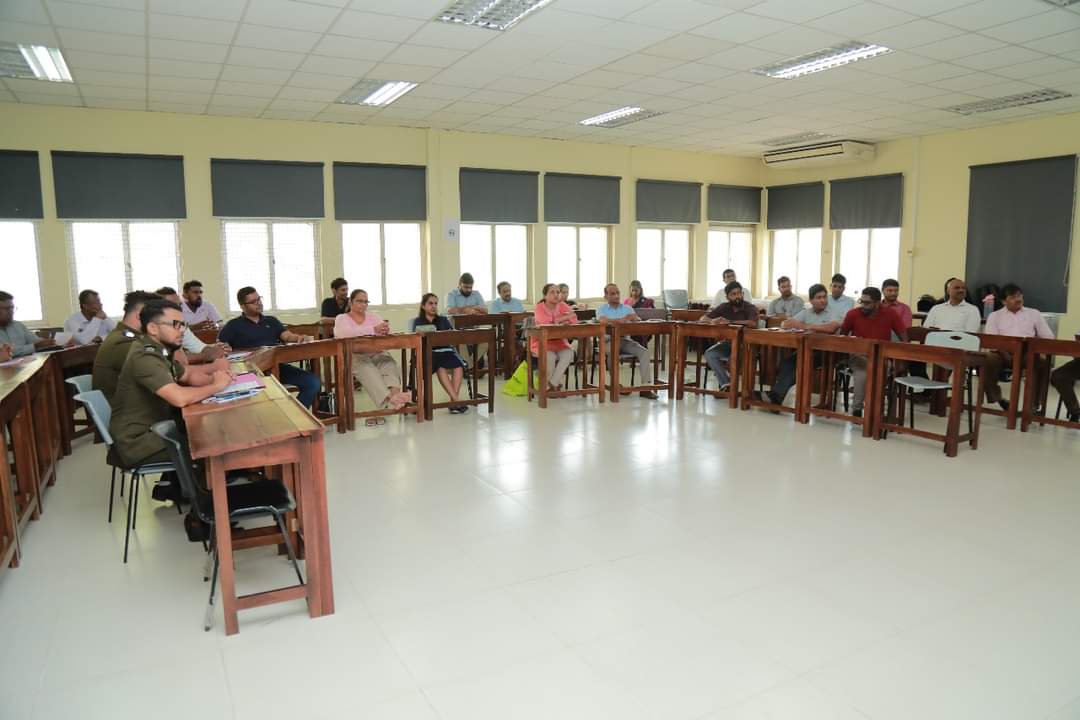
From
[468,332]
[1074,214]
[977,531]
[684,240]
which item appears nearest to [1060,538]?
[977,531]

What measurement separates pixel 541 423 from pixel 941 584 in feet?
11.5

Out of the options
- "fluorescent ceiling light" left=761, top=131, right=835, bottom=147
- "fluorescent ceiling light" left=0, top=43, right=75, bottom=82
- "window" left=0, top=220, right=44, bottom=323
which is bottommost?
"window" left=0, top=220, right=44, bottom=323

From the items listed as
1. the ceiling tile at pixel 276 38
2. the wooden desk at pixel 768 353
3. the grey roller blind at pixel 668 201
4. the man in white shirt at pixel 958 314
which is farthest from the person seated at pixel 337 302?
the man in white shirt at pixel 958 314

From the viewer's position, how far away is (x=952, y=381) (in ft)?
17.2

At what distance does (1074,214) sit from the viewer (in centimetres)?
805

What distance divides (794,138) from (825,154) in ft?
1.86

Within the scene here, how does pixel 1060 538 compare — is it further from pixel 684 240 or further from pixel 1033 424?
pixel 684 240

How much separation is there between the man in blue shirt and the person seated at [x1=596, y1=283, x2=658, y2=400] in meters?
2.88

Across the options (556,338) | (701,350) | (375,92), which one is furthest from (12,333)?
(701,350)

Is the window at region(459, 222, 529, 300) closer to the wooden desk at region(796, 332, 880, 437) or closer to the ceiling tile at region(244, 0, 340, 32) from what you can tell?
the ceiling tile at region(244, 0, 340, 32)

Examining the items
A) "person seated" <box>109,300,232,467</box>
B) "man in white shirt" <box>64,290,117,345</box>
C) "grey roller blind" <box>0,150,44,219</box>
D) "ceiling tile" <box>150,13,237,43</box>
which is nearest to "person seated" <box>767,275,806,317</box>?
"ceiling tile" <box>150,13,237,43</box>

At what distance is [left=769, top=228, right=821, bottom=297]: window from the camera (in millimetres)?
11375

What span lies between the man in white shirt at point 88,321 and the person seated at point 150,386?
3480mm

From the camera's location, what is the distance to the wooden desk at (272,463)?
2.72m
